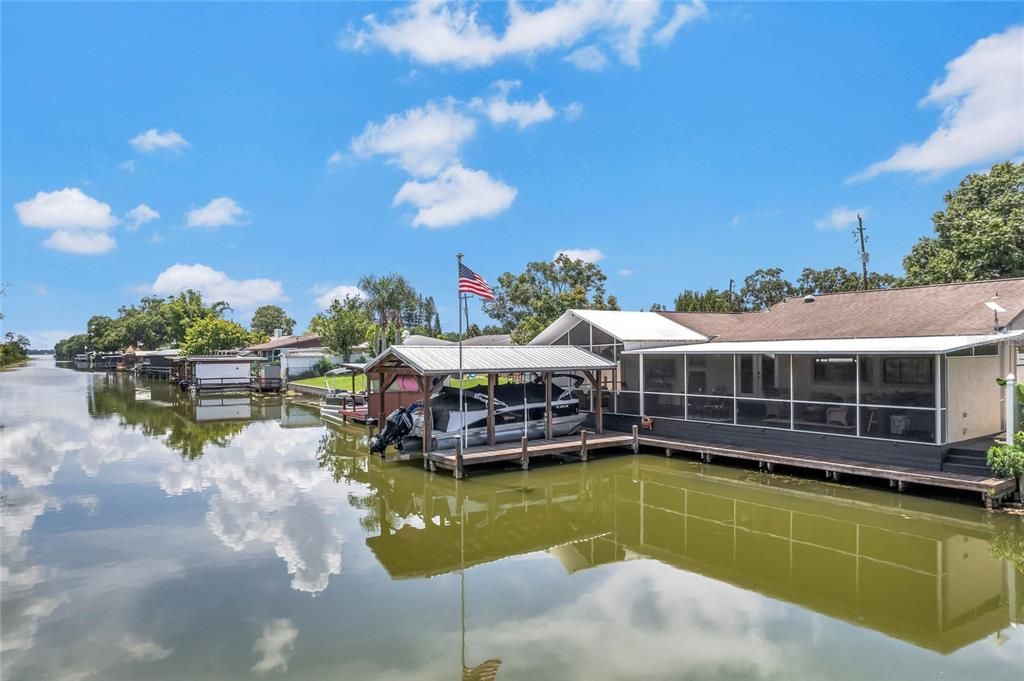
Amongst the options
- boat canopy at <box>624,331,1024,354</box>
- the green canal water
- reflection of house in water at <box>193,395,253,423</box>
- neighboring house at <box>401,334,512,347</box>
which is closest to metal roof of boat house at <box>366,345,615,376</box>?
boat canopy at <box>624,331,1024,354</box>

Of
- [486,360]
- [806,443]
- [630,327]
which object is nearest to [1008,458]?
[806,443]

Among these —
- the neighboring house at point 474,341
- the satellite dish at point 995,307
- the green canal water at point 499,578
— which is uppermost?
the satellite dish at point 995,307

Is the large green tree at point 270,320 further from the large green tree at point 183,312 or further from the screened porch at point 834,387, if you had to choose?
the screened porch at point 834,387

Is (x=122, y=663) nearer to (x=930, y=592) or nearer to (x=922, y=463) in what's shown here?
(x=930, y=592)

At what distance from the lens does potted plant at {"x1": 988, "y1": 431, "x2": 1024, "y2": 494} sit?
1110cm

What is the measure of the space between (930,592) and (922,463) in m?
5.59

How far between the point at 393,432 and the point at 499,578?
8741 mm

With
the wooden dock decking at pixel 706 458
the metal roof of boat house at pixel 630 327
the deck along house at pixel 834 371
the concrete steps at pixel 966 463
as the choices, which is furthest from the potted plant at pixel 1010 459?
the metal roof of boat house at pixel 630 327

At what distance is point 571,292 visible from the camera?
142 feet

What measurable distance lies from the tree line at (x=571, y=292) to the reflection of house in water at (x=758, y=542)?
308 inches

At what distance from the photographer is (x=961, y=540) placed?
959 centimetres

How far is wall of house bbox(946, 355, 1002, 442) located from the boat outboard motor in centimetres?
1267

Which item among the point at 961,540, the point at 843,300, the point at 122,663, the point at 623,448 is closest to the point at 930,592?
the point at 961,540

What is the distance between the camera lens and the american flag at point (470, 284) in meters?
14.9
